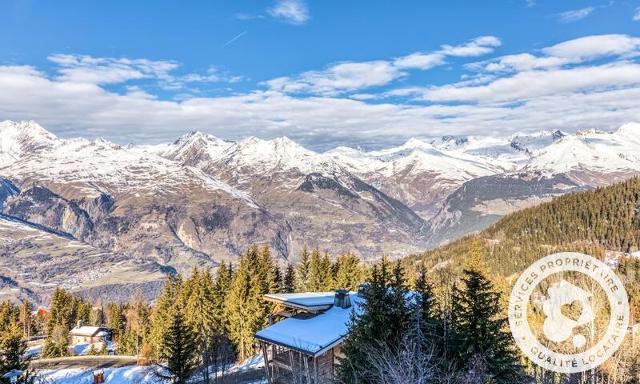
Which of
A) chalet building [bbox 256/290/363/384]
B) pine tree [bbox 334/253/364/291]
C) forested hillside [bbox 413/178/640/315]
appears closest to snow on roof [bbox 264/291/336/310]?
chalet building [bbox 256/290/363/384]

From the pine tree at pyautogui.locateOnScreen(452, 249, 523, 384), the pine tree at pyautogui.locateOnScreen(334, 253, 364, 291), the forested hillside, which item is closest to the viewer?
the pine tree at pyautogui.locateOnScreen(452, 249, 523, 384)

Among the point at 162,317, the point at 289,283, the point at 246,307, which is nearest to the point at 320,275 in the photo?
the point at 289,283

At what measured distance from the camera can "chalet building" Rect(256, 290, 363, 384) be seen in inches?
1320

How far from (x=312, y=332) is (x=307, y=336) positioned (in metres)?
0.87

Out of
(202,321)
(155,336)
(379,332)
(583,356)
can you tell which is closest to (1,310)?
(155,336)

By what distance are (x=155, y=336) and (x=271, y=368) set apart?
37578 millimetres

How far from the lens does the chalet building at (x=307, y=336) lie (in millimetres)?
33531

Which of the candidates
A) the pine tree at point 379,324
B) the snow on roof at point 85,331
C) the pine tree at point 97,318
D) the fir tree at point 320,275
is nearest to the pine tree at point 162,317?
the fir tree at point 320,275

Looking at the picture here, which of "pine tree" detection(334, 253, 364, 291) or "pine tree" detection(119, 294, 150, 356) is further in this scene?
"pine tree" detection(119, 294, 150, 356)

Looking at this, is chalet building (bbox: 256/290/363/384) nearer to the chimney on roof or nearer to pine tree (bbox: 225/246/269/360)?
the chimney on roof

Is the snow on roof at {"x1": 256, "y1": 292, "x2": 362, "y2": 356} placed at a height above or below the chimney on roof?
below

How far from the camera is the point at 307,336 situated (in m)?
35.1

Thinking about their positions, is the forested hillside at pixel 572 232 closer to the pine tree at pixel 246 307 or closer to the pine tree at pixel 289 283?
the pine tree at pixel 289 283

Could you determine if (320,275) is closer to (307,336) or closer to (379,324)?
(307,336)
